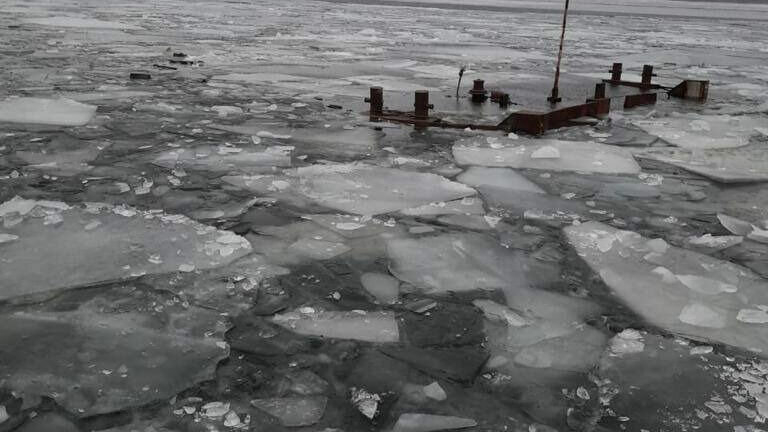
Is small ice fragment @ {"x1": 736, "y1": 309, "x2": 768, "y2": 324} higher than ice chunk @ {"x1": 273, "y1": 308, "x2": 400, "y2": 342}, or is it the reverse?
small ice fragment @ {"x1": 736, "y1": 309, "x2": 768, "y2": 324}

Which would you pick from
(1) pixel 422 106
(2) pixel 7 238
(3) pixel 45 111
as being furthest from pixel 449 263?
(3) pixel 45 111

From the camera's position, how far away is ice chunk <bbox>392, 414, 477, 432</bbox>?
4.94 feet

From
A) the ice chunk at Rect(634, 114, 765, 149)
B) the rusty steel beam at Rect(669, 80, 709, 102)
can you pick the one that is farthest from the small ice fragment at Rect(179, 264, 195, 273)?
the rusty steel beam at Rect(669, 80, 709, 102)

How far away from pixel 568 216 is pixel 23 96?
4.54 m

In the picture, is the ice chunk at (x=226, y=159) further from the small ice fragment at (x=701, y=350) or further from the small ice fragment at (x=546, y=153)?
the small ice fragment at (x=701, y=350)

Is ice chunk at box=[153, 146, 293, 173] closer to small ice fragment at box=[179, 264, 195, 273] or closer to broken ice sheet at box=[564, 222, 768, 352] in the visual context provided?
small ice fragment at box=[179, 264, 195, 273]

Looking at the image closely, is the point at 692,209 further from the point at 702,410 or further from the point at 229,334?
the point at 229,334

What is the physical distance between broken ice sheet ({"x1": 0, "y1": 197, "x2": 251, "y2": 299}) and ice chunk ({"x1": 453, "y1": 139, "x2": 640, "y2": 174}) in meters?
1.83

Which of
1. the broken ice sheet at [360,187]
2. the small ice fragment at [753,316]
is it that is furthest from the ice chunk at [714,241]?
the broken ice sheet at [360,187]

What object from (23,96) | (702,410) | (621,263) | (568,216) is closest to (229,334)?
(702,410)

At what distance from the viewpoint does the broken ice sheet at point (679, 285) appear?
6.55 ft

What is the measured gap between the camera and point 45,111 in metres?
4.64

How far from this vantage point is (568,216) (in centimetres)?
293

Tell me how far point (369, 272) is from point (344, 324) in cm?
38
